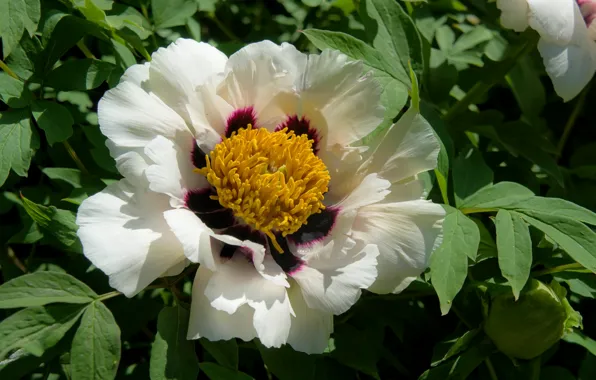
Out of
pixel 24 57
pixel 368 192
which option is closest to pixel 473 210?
pixel 368 192

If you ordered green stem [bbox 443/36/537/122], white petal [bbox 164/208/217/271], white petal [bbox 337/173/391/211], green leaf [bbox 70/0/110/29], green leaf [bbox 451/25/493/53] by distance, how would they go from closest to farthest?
white petal [bbox 164/208/217/271] → white petal [bbox 337/173/391/211] → green leaf [bbox 70/0/110/29] → green stem [bbox 443/36/537/122] → green leaf [bbox 451/25/493/53]

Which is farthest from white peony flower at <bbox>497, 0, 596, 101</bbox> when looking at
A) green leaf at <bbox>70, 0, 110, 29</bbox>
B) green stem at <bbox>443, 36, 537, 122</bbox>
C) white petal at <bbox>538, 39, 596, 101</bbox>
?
green leaf at <bbox>70, 0, 110, 29</bbox>

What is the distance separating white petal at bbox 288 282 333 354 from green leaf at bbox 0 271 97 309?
1.13 ft

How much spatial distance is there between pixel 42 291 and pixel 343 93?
0.60 meters

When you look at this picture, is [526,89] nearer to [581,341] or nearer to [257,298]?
[581,341]

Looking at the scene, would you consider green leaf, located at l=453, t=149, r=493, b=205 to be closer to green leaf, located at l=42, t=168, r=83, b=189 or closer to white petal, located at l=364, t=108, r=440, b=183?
white petal, located at l=364, t=108, r=440, b=183

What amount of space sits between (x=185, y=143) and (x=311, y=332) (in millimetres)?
Answer: 377

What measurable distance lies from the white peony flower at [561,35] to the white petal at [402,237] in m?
0.49

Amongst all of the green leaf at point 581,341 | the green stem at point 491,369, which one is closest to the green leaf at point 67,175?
the green stem at point 491,369

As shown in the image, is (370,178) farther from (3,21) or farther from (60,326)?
(3,21)

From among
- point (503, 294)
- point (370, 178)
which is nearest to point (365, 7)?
point (370, 178)

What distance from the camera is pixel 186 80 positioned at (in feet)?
3.90

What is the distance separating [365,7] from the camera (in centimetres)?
145

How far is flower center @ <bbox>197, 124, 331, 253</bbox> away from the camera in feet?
3.91
